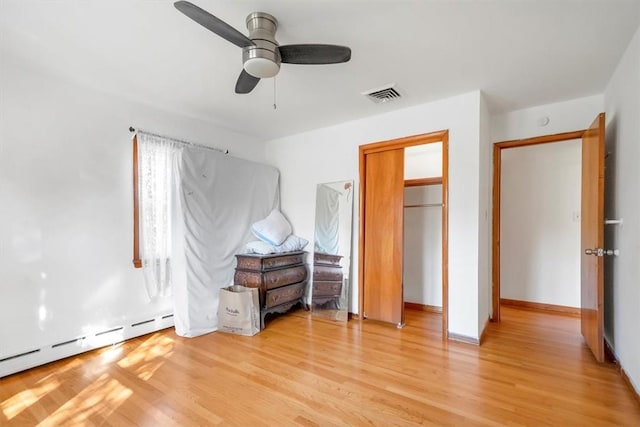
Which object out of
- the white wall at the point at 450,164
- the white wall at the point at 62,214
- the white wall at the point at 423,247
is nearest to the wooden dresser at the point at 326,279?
the white wall at the point at 450,164

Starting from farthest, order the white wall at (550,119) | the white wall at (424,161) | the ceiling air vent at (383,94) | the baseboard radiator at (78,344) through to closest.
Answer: the white wall at (424,161)
the white wall at (550,119)
the ceiling air vent at (383,94)
the baseboard radiator at (78,344)

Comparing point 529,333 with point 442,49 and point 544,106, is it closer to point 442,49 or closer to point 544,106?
point 544,106

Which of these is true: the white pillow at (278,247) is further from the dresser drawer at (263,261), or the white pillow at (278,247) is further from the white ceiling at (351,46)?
the white ceiling at (351,46)

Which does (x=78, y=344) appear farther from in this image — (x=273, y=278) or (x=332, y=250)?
(x=332, y=250)

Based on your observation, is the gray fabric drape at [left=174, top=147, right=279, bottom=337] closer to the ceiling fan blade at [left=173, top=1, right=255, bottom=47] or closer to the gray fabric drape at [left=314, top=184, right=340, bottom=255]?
the gray fabric drape at [left=314, top=184, right=340, bottom=255]

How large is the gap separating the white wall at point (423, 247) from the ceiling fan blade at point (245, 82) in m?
2.60

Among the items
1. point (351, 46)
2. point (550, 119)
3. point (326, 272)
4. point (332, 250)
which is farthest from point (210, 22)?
point (550, 119)

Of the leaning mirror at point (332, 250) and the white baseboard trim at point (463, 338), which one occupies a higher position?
the leaning mirror at point (332, 250)

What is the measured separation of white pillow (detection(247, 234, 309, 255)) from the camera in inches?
138

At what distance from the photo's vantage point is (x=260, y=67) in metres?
1.82

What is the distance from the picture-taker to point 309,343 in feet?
9.38

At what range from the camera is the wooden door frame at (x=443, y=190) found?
2957 millimetres

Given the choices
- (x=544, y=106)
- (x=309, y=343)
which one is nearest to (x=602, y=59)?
(x=544, y=106)

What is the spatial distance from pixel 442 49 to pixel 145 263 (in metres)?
3.30
